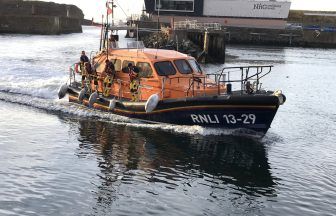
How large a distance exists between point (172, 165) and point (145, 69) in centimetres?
476

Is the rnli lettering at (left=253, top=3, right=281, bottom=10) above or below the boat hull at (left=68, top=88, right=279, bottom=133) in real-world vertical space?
above

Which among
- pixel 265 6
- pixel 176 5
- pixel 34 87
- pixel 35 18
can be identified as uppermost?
pixel 265 6

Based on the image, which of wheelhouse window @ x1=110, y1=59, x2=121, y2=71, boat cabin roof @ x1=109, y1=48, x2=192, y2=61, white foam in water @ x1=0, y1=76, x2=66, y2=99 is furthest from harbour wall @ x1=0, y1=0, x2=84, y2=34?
wheelhouse window @ x1=110, y1=59, x2=121, y2=71

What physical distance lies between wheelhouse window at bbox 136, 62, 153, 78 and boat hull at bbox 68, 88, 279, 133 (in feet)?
3.12

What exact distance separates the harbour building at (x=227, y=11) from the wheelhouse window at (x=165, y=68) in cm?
5581

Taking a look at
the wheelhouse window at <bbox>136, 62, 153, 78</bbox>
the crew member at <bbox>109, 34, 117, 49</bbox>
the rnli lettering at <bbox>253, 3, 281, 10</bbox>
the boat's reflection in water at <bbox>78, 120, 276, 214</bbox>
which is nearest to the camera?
the boat's reflection in water at <bbox>78, 120, 276, 214</bbox>

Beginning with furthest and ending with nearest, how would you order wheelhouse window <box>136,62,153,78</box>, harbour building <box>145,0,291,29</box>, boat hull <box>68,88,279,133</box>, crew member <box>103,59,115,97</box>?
harbour building <box>145,0,291,29</box>
crew member <box>103,59,115,97</box>
wheelhouse window <box>136,62,153,78</box>
boat hull <box>68,88,279,133</box>

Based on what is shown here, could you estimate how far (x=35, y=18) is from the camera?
76.8 metres

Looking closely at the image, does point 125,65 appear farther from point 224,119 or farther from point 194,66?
point 224,119

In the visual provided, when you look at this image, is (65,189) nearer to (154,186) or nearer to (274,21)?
(154,186)

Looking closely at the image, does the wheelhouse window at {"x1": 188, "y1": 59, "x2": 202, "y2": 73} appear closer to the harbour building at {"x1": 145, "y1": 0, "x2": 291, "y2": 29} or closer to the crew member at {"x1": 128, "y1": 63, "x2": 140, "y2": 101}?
the crew member at {"x1": 128, "y1": 63, "x2": 140, "y2": 101}

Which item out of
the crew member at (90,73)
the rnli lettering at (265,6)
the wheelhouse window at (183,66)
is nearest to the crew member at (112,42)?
the crew member at (90,73)

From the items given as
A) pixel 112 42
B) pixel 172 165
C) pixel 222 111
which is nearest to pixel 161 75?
pixel 222 111

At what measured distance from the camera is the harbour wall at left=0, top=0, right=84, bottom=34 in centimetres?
7562
